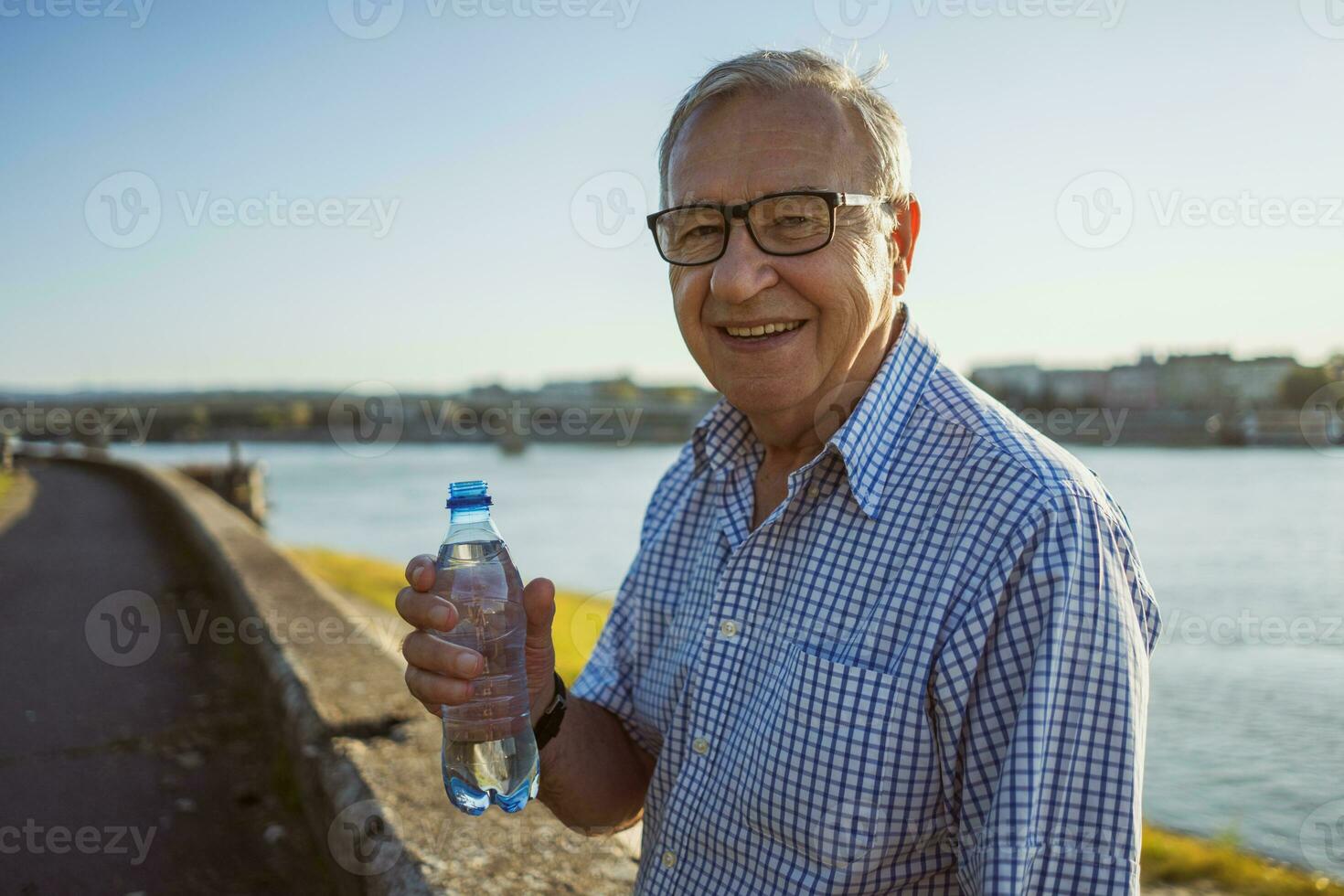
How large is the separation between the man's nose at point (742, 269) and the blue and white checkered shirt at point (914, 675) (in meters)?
Result: 0.28

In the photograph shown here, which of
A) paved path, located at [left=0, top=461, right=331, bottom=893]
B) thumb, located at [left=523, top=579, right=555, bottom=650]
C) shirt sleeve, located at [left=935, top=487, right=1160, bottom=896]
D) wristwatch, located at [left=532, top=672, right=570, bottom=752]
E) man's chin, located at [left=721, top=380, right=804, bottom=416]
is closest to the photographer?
shirt sleeve, located at [left=935, top=487, right=1160, bottom=896]

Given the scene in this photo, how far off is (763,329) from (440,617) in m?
0.77

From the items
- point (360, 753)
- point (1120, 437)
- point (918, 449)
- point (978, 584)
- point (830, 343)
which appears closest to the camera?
point (978, 584)

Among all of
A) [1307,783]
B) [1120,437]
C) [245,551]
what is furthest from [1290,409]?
[245,551]

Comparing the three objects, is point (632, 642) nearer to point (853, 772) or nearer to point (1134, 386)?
point (853, 772)

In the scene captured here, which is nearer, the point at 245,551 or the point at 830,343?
the point at 830,343

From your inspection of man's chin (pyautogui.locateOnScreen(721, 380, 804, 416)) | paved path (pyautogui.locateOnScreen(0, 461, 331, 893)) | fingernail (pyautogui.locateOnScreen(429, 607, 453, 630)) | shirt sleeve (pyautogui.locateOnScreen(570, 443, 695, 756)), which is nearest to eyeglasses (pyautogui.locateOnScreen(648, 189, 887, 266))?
man's chin (pyautogui.locateOnScreen(721, 380, 804, 416))

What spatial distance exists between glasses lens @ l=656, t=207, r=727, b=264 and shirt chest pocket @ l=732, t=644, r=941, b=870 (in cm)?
79

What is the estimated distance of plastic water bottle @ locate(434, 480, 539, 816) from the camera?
1725 millimetres

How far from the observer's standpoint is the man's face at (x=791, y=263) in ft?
5.74

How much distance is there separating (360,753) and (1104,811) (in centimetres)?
224

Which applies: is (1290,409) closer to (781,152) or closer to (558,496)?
(558,496)

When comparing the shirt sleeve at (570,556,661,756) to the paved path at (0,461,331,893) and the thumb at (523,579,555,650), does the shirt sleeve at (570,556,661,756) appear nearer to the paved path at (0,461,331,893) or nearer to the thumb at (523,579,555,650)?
the thumb at (523,579,555,650)

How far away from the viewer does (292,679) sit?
12.1ft
